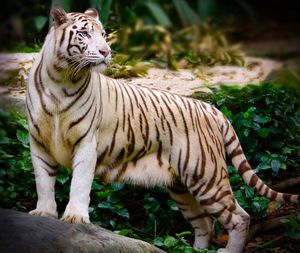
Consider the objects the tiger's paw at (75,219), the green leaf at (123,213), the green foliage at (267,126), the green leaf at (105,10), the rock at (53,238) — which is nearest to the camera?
the rock at (53,238)

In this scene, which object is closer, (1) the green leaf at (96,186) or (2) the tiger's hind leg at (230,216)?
(2) the tiger's hind leg at (230,216)

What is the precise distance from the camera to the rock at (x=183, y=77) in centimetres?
621

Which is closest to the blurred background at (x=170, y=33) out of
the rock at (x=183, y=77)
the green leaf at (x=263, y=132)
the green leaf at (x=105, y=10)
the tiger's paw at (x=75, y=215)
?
the green leaf at (x=105, y=10)

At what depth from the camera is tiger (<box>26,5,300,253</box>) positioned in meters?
4.62

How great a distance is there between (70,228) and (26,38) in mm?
3961

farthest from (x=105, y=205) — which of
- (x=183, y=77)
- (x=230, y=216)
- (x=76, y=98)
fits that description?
(x=183, y=77)

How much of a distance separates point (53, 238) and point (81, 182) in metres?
0.59

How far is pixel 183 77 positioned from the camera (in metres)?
7.45

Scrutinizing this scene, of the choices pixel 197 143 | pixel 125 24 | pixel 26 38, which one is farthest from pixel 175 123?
pixel 125 24

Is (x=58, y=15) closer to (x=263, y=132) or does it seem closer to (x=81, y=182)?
(x=81, y=182)

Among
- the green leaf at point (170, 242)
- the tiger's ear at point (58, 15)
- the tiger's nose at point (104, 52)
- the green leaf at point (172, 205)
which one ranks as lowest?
the green leaf at point (172, 205)

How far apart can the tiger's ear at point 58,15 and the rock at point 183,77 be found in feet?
3.26

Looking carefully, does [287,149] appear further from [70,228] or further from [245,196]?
[70,228]

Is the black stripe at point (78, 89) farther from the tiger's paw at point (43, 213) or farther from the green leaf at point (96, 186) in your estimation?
the green leaf at point (96, 186)
